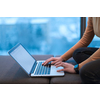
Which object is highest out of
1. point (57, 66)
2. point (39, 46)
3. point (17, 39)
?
point (57, 66)

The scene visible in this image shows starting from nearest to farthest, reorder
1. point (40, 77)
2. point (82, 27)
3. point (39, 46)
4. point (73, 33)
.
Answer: point (40, 77)
point (82, 27)
point (73, 33)
point (39, 46)

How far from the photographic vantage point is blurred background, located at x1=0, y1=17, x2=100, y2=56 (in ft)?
10.4

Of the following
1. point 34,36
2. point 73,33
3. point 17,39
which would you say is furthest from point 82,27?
point 17,39

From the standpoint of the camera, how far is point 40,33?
10.9 ft

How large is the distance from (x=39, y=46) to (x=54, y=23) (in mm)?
656

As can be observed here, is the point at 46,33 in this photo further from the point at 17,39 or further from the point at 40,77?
the point at 40,77

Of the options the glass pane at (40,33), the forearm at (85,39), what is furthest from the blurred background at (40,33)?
the forearm at (85,39)

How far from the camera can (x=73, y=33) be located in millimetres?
3152

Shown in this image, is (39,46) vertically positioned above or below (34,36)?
below

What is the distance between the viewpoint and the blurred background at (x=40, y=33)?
318cm

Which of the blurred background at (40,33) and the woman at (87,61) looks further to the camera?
the blurred background at (40,33)

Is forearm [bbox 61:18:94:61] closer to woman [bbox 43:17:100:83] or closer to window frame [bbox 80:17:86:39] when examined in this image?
woman [bbox 43:17:100:83]

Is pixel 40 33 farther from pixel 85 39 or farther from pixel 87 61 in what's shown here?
pixel 87 61

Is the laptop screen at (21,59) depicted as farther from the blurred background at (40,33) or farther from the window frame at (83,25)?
the blurred background at (40,33)
